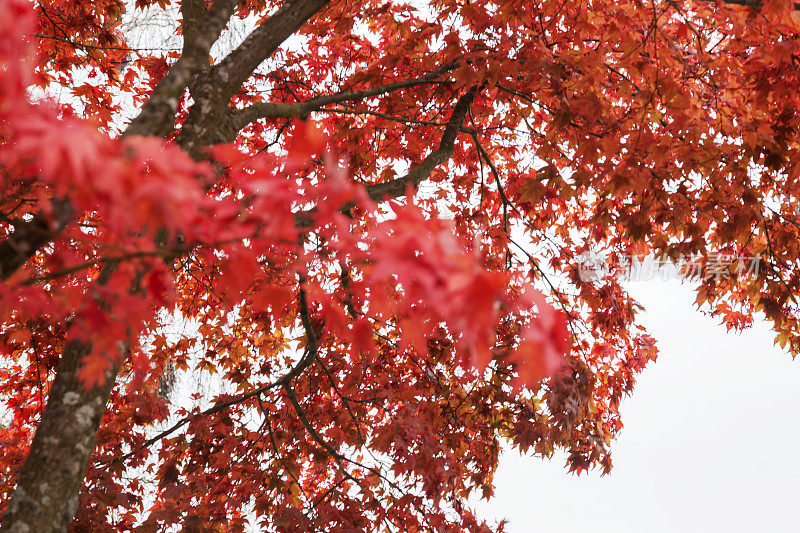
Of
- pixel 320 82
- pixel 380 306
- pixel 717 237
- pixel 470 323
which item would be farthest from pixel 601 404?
pixel 470 323

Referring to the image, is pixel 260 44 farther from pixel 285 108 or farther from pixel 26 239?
pixel 26 239

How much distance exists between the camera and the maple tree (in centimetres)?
104

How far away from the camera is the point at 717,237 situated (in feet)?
12.3

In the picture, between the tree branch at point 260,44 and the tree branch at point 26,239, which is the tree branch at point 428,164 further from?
the tree branch at point 26,239

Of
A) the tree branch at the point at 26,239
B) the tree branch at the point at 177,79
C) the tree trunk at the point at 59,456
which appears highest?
the tree branch at the point at 177,79

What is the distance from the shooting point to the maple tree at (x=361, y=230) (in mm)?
1035

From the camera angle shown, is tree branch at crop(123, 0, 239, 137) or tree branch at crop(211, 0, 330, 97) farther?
tree branch at crop(211, 0, 330, 97)

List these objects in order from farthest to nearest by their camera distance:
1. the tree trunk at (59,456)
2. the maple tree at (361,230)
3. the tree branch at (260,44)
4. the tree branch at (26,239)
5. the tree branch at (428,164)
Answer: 1. the tree branch at (428,164)
2. the tree branch at (260,44)
3. the tree trunk at (59,456)
4. the tree branch at (26,239)
5. the maple tree at (361,230)

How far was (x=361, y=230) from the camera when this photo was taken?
4.14m

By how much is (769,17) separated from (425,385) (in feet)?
11.5

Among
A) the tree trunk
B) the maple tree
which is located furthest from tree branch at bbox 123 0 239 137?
the tree trunk

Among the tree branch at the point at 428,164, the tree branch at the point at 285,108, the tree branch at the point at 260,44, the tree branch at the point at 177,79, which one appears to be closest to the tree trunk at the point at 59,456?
the tree branch at the point at 177,79

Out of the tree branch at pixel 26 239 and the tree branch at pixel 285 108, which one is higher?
the tree branch at pixel 285 108

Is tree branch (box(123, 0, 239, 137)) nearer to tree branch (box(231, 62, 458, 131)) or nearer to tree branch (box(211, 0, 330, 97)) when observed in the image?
tree branch (box(211, 0, 330, 97))
